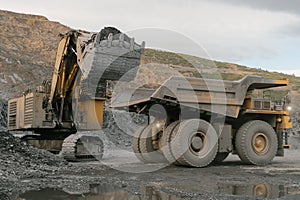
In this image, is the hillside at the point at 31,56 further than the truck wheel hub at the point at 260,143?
Yes

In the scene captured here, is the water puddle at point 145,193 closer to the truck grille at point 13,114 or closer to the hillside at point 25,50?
the truck grille at point 13,114

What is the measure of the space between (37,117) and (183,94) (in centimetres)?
546

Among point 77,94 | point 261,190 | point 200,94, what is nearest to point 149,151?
point 200,94

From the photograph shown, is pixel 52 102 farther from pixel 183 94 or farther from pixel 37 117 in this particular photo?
pixel 183 94

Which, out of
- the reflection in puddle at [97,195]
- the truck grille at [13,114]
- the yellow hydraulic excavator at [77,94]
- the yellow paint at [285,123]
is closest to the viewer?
the reflection in puddle at [97,195]

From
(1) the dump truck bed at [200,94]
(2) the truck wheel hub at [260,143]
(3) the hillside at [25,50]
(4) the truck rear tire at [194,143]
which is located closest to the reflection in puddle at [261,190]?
(4) the truck rear tire at [194,143]

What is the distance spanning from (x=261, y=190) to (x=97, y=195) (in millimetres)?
2973

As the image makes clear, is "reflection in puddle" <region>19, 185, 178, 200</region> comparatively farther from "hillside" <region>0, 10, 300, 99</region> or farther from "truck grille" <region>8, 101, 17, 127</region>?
"hillside" <region>0, 10, 300, 99</region>

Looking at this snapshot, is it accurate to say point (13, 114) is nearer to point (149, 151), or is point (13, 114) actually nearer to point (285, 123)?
point (149, 151)

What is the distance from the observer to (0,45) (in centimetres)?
4788

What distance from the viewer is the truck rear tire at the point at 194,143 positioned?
1189cm

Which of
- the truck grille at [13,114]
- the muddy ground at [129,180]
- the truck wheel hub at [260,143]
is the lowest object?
the muddy ground at [129,180]

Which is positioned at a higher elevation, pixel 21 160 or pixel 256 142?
pixel 256 142

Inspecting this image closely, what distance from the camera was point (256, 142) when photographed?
13344 mm
